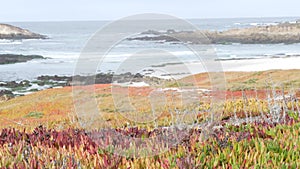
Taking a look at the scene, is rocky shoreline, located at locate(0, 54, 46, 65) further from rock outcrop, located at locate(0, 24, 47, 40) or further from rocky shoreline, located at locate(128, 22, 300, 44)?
rock outcrop, located at locate(0, 24, 47, 40)

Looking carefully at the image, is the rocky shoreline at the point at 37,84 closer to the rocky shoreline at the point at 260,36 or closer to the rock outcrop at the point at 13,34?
the rocky shoreline at the point at 260,36

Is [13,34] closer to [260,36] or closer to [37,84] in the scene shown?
[260,36]

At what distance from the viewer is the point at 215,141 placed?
6.16m

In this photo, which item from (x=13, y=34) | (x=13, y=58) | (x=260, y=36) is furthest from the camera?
(x=13, y=34)

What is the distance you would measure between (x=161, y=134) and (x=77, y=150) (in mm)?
1594

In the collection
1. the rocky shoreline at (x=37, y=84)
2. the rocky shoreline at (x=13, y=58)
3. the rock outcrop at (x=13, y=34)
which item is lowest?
the rocky shoreline at (x=37, y=84)

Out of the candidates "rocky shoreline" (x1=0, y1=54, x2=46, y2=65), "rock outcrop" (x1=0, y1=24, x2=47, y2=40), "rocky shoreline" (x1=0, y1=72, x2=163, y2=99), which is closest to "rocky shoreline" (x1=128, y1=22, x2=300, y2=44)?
"rocky shoreline" (x1=0, y1=54, x2=46, y2=65)

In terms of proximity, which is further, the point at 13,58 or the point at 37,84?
the point at 13,58

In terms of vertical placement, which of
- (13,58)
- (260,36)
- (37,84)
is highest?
(260,36)

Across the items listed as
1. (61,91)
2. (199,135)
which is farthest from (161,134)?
(61,91)

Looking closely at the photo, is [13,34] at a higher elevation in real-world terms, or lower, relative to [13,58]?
higher

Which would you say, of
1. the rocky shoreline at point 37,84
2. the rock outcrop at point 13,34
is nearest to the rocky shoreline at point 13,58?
the rocky shoreline at point 37,84

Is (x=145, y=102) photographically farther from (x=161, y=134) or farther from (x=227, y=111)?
(x=161, y=134)

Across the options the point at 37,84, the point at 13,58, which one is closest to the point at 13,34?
the point at 13,58
